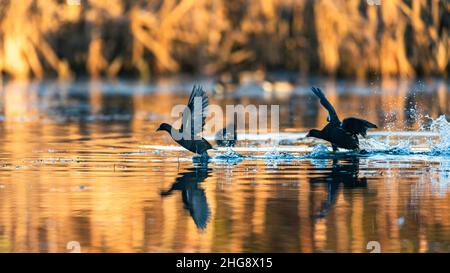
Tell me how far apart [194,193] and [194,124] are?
2.64 metres

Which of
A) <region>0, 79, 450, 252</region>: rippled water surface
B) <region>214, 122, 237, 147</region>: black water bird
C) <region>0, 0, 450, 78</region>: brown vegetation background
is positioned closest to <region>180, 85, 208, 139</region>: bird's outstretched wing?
<region>0, 79, 450, 252</region>: rippled water surface

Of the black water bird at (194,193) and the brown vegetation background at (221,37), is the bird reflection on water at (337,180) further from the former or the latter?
the brown vegetation background at (221,37)

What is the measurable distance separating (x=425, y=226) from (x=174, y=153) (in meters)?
6.00

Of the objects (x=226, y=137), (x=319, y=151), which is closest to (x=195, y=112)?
(x=226, y=137)

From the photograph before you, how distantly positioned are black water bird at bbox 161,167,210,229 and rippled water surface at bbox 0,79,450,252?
0.5 inches

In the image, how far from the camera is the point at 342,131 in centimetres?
1375

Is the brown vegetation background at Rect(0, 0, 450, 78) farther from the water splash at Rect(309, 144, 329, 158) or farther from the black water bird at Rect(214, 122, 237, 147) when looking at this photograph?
the water splash at Rect(309, 144, 329, 158)

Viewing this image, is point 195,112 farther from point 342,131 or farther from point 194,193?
point 194,193

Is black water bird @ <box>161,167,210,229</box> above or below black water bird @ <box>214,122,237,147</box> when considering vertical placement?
below

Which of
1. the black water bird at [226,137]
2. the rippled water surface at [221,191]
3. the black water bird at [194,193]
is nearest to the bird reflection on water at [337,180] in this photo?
the rippled water surface at [221,191]

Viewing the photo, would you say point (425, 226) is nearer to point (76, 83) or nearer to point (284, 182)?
point (284, 182)

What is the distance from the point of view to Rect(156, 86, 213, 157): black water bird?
1282cm

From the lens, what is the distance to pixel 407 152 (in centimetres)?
1384

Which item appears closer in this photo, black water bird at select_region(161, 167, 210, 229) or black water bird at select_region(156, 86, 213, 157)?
black water bird at select_region(161, 167, 210, 229)
